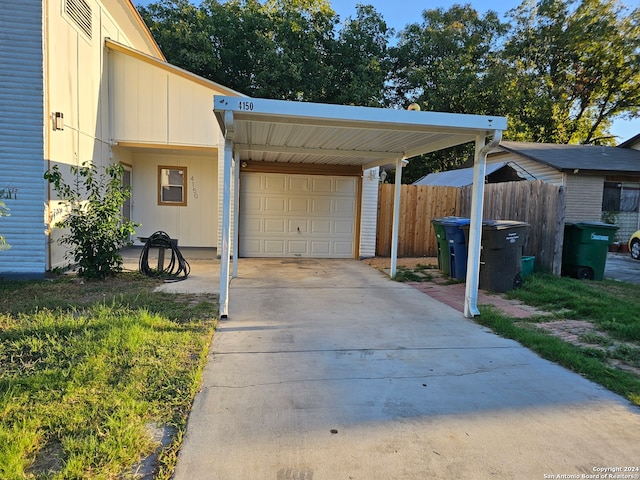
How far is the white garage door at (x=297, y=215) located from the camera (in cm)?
1073

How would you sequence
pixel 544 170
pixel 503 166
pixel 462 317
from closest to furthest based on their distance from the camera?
1. pixel 462 317
2. pixel 544 170
3. pixel 503 166

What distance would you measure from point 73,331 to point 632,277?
10355mm

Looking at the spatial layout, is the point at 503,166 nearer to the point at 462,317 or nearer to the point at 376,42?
the point at 376,42

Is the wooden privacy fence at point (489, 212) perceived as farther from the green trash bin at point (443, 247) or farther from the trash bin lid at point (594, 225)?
the green trash bin at point (443, 247)

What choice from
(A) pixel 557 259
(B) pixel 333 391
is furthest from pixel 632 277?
(B) pixel 333 391

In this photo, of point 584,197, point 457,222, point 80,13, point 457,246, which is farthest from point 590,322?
point 584,197

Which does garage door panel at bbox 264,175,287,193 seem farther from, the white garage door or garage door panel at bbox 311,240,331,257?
garage door panel at bbox 311,240,331,257

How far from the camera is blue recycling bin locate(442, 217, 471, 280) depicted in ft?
25.9

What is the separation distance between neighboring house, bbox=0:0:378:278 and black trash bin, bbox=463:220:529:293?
4081 millimetres

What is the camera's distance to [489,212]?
1045cm

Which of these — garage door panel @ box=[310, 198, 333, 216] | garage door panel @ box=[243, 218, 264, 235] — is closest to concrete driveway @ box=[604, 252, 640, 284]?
garage door panel @ box=[310, 198, 333, 216]

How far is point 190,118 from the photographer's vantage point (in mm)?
10086

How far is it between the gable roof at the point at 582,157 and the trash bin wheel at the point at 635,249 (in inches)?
97.7

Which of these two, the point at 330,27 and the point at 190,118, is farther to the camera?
the point at 330,27
